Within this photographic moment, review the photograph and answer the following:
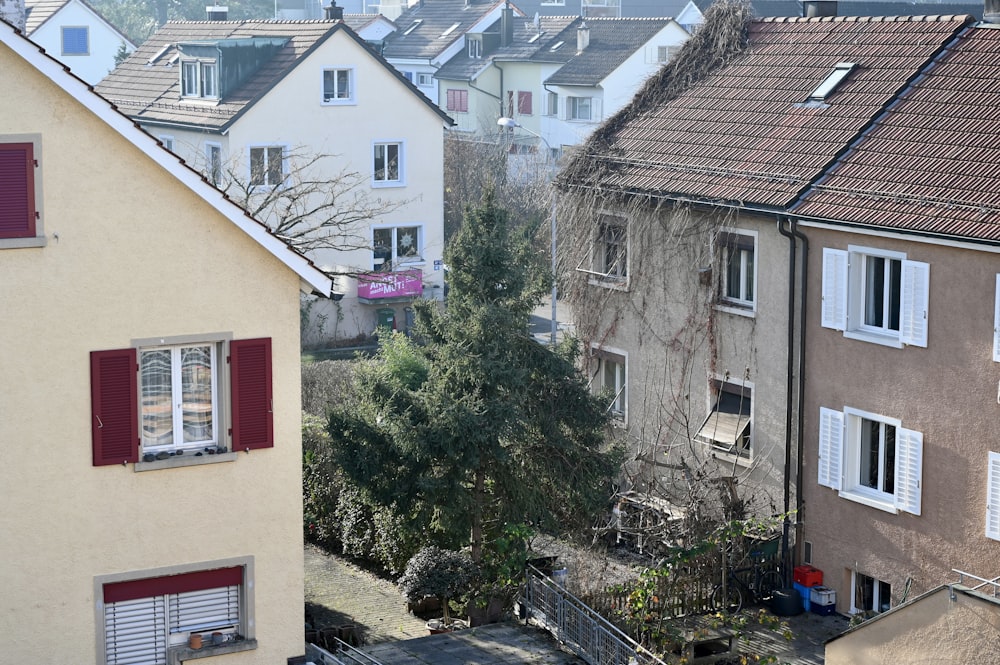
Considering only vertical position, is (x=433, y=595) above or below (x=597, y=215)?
below

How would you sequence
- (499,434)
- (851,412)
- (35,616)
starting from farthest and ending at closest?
(851,412) < (499,434) < (35,616)

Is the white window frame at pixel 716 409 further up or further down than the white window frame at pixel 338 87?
further down

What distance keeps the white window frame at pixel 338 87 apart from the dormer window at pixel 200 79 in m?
3.41

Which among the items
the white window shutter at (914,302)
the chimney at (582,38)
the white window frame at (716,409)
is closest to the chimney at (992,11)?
the white window shutter at (914,302)

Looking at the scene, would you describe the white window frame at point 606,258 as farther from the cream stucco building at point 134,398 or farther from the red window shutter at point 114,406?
the red window shutter at point 114,406

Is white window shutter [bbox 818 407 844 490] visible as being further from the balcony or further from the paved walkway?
the balcony

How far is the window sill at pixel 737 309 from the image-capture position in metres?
23.5

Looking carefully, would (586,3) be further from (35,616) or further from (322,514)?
(35,616)

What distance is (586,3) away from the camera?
93.6 meters

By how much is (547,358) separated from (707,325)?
452 centimetres

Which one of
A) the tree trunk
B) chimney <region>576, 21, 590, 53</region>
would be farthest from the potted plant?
chimney <region>576, 21, 590, 53</region>

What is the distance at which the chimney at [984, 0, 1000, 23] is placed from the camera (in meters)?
24.2

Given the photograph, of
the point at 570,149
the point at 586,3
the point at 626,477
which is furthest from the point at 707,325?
the point at 586,3

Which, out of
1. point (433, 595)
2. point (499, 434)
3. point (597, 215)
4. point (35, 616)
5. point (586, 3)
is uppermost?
point (586, 3)
